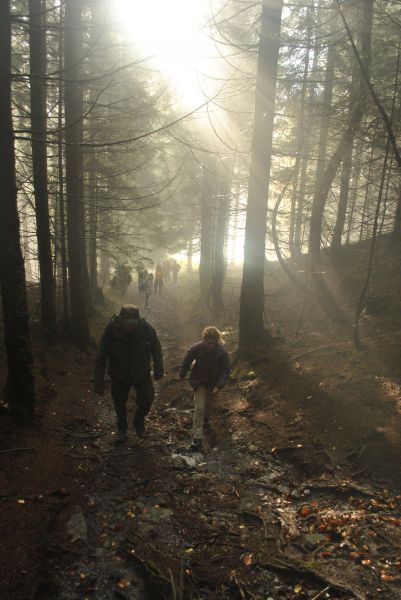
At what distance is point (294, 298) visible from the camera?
15.1 meters

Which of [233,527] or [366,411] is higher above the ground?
[366,411]

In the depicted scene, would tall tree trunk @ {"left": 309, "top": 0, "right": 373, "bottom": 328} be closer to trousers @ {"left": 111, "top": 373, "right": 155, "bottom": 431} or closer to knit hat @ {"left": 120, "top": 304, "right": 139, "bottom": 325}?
trousers @ {"left": 111, "top": 373, "right": 155, "bottom": 431}

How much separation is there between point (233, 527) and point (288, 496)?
104cm

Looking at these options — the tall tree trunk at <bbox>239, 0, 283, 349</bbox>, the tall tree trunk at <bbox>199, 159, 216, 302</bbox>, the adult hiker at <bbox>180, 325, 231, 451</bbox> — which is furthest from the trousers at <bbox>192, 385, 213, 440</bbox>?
the tall tree trunk at <bbox>199, 159, 216, 302</bbox>

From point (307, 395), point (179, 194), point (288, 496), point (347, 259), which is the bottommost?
point (288, 496)

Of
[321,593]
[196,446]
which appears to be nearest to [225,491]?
[196,446]

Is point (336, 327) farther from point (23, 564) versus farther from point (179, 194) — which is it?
point (179, 194)

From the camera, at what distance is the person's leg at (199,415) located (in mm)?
6660

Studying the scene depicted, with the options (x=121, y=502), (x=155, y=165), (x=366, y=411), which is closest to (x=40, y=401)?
(x=121, y=502)

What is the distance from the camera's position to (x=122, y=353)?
629cm

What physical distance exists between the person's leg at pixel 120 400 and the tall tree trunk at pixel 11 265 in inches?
48.9

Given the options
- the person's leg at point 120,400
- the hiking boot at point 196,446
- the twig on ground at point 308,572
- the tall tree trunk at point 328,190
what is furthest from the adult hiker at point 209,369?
the tall tree trunk at point 328,190

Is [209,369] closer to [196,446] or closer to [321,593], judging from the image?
[196,446]

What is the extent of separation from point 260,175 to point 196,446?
262 inches
